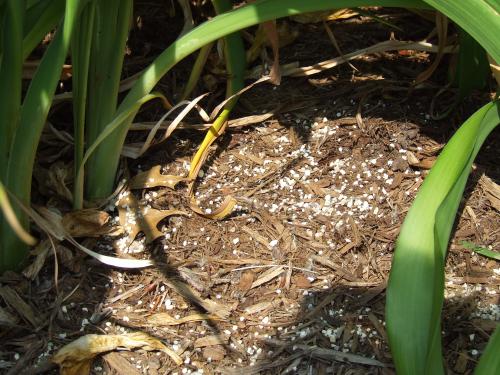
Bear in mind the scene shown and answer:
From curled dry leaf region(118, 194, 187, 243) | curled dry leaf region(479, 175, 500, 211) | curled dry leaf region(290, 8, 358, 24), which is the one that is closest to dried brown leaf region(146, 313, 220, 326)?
curled dry leaf region(118, 194, 187, 243)


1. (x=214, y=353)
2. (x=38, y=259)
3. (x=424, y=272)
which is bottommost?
(x=214, y=353)

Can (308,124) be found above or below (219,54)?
below

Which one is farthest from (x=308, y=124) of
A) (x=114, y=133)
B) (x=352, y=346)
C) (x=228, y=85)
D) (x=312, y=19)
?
(x=352, y=346)

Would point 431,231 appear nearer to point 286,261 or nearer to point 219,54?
point 286,261

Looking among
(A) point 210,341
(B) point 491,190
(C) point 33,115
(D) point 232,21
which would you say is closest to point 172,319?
(A) point 210,341

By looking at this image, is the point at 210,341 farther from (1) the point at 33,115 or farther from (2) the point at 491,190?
(2) the point at 491,190
